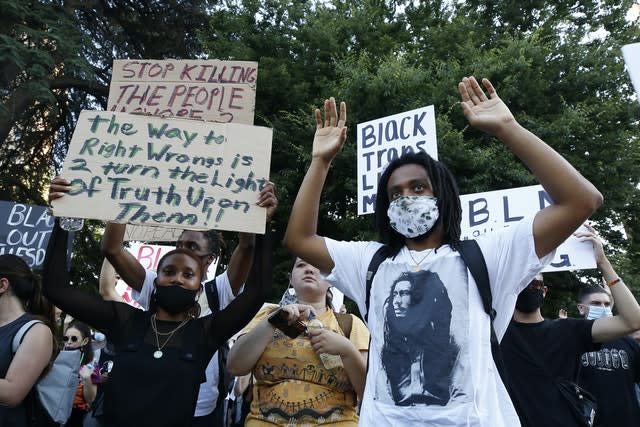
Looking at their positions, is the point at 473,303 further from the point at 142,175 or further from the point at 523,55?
the point at 523,55

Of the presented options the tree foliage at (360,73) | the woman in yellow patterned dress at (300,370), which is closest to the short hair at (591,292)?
the woman in yellow patterned dress at (300,370)

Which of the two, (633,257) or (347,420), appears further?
(633,257)

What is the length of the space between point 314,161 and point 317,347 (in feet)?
2.97

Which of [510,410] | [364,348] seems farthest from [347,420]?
[510,410]

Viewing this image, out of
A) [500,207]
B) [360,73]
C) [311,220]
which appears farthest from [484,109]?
[360,73]

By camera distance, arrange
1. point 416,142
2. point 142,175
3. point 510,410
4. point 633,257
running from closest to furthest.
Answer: point 510,410 → point 142,175 → point 416,142 → point 633,257

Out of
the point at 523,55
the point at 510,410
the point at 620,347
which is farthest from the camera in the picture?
the point at 523,55

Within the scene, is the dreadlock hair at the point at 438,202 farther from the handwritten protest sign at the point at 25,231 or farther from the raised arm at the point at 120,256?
the handwritten protest sign at the point at 25,231

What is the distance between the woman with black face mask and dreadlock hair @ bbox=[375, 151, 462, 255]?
648mm

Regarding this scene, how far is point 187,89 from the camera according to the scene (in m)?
3.35

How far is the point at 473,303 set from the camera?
1938 mm

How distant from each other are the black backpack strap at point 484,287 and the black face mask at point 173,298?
132 centimetres

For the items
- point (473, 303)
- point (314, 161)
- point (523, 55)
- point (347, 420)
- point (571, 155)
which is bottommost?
point (347, 420)

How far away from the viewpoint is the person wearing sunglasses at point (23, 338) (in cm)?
260
